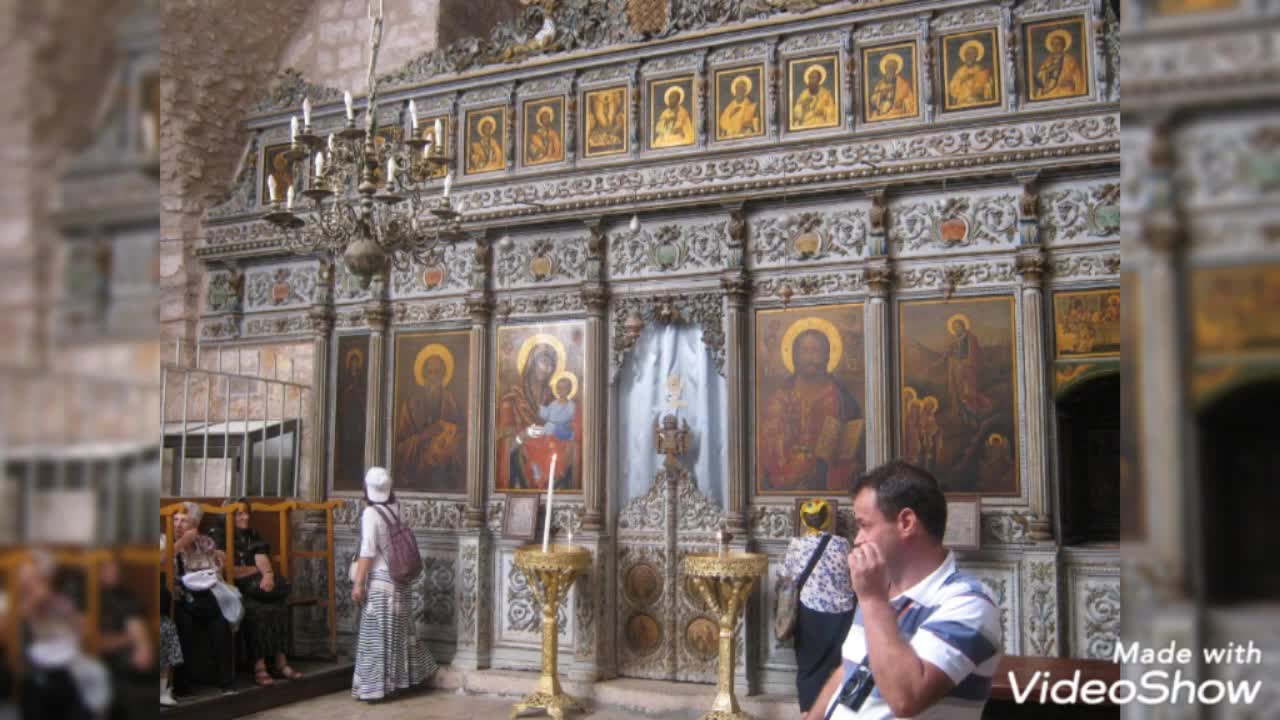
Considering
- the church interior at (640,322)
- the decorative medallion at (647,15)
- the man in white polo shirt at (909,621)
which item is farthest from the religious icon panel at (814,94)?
the man in white polo shirt at (909,621)

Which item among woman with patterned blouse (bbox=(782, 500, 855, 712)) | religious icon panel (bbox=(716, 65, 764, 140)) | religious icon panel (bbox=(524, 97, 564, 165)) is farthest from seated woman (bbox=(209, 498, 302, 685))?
religious icon panel (bbox=(716, 65, 764, 140))

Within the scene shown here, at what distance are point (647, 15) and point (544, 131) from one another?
1.38 metres

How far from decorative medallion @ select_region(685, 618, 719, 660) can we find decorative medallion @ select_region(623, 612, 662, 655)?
0.27 meters

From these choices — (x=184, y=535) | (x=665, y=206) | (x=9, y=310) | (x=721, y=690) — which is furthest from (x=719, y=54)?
(x=9, y=310)

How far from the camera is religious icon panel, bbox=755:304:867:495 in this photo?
8.02m

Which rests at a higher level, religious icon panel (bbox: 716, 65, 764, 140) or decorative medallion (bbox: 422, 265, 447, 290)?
religious icon panel (bbox: 716, 65, 764, 140)

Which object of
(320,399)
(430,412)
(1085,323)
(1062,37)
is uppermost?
(1062,37)

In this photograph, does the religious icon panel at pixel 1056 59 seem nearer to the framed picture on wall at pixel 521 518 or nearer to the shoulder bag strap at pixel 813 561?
the shoulder bag strap at pixel 813 561

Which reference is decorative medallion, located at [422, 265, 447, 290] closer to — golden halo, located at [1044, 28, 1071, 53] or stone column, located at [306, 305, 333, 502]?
stone column, located at [306, 305, 333, 502]

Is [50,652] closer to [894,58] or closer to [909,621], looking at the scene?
[909,621]

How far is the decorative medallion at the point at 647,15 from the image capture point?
909 centimetres

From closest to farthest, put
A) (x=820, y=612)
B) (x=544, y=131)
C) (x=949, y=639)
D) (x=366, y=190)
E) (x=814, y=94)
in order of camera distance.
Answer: (x=949, y=639)
(x=366, y=190)
(x=820, y=612)
(x=814, y=94)
(x=544, y=131)

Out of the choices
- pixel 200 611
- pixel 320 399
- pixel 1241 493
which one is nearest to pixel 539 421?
pixel 320 399

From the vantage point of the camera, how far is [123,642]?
0.64 meters
